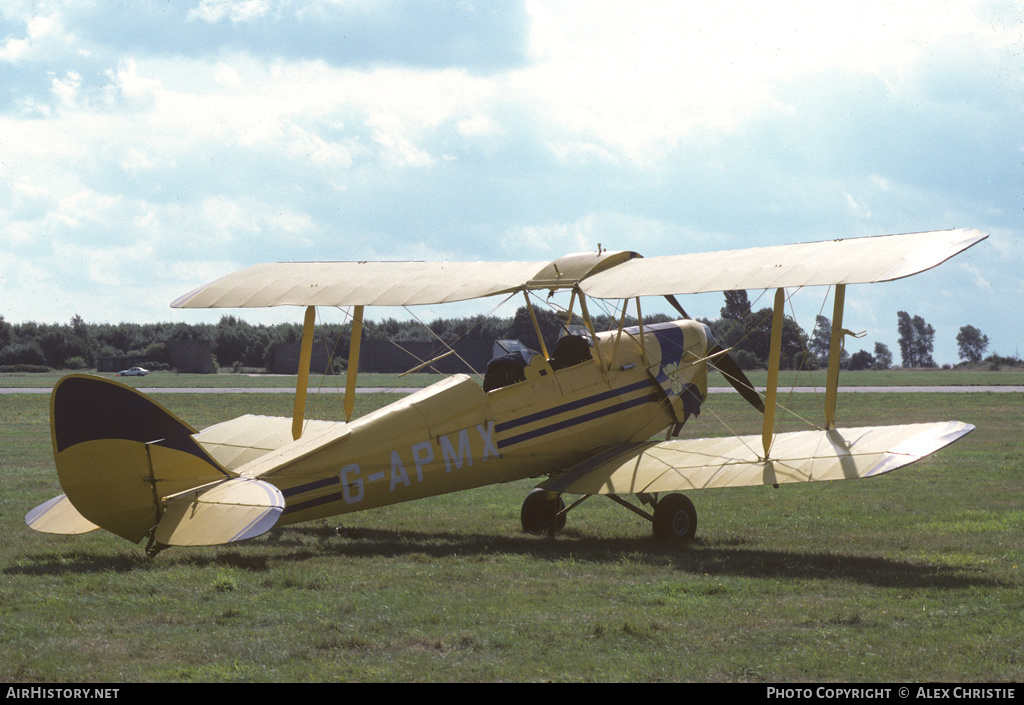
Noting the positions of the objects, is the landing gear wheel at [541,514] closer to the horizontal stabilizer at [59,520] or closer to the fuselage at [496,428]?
the fuselage at [496,428]

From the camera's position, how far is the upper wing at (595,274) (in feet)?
28.2

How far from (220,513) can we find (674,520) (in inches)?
171

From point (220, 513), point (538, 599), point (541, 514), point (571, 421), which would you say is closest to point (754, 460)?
point (571, 421)

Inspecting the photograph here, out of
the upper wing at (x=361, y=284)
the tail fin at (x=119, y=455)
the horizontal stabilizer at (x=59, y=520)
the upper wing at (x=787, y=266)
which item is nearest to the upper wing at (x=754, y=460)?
the upper wing at (x=787, y=266)

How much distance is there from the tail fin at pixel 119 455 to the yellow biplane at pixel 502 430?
0.04ft

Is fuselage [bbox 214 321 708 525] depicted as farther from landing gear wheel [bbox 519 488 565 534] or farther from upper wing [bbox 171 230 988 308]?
upper wing [bbox 171 230 988 308]

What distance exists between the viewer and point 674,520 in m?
9.59

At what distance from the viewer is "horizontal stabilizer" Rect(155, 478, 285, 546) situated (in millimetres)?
7199

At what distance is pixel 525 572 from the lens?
8.03 meters

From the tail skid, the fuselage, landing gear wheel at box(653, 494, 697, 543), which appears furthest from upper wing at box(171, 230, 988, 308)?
the tail skid

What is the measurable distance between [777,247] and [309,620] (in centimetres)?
619

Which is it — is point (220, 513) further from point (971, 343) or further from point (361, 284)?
point (971, 343)
